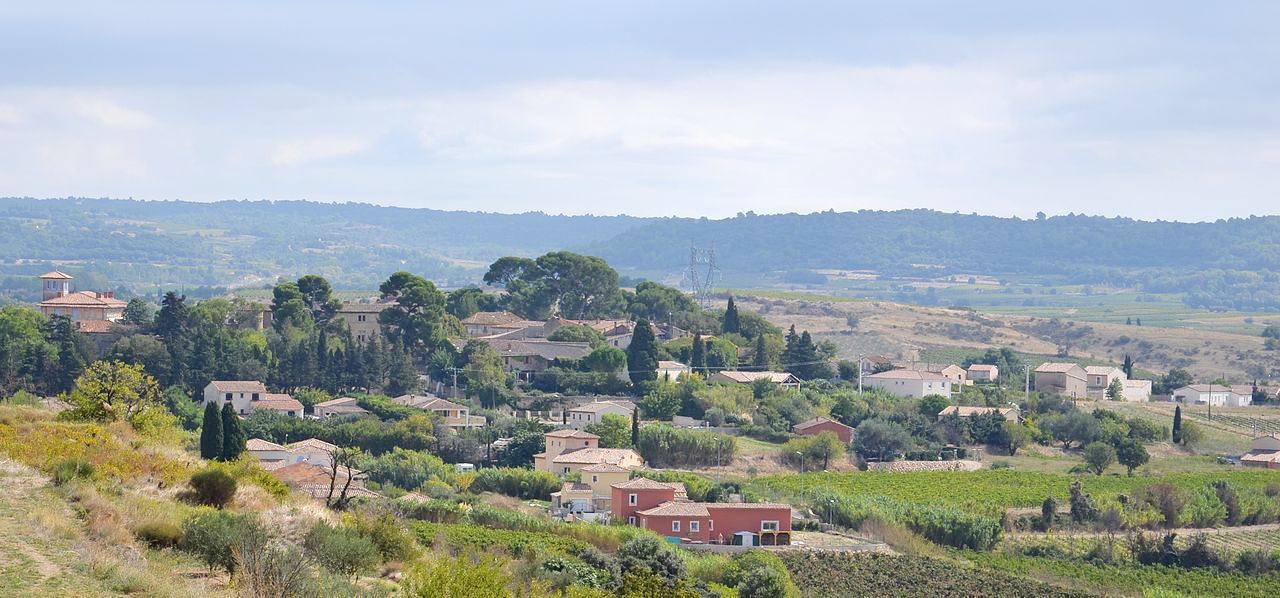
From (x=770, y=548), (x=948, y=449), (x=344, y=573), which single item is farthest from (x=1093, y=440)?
(x=344, y=573)

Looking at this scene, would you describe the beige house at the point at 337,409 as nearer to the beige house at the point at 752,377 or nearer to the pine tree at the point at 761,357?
the beige house at the point at 752,377

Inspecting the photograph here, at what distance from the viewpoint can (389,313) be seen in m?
77.2

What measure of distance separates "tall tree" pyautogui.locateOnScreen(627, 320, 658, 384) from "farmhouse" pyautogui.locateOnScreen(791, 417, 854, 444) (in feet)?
27.4

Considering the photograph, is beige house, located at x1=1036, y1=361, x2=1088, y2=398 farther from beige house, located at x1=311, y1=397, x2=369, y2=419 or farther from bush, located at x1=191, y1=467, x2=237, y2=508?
bush, located at x1=191, y1=467, x2=237, y2=508

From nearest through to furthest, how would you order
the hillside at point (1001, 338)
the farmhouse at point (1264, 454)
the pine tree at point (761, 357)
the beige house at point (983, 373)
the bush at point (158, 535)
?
the bush at point (158, 535)
the farmhouse at point (1264, 454)
the pine tree at point (761, 357)
the beige house at point (983, 373)
the hillside at point (1001, 338)

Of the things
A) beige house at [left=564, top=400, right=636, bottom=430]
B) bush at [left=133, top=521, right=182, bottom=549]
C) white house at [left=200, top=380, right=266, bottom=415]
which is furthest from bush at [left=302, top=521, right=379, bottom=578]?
beige house at [left=564, top=400, right=636, bottom=430]

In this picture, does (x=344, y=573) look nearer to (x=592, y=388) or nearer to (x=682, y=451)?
(x=682, y=451)

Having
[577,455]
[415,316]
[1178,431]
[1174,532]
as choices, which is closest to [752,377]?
[415,316]

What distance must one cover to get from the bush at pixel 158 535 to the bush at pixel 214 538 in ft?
0.40

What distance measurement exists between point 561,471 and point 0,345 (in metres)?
21.5

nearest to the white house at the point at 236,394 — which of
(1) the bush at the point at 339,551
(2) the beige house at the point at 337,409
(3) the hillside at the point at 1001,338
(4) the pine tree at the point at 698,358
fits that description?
(2) the beige house at the point at 337,409

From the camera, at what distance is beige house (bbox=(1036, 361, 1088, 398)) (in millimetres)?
84875

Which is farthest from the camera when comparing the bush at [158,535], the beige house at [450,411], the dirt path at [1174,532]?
the beige house at [450,411]

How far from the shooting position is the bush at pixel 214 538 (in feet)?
70.7
